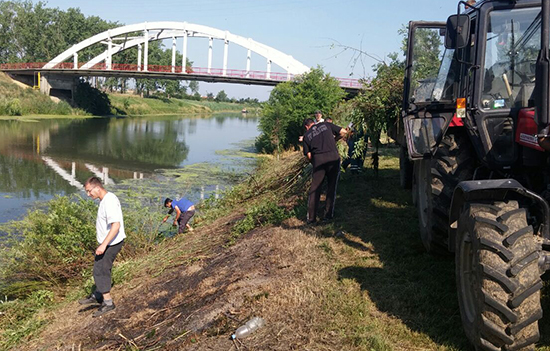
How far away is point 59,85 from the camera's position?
60.2 meters

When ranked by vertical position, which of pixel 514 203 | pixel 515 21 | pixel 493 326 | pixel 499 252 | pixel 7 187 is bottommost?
pixel 7 187

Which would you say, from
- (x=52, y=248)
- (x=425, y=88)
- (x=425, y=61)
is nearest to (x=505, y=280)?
(x=425, y=88)

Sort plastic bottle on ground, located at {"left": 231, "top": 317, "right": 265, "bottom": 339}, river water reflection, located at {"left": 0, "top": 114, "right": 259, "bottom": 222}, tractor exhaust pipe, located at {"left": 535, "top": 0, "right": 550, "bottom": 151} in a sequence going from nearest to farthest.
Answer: tractor exhaust pipe, located at {"left": 535, "top": 0, "right": 550, "bottom": 151} → plastic bottle on ground, located at {"left": 231, "top": 317, "right": 265, "bottom": 339} → river water reflection, located at {"left": 0, "top": 114, "right": 259, "bottom": 222}

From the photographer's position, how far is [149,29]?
2231 inches

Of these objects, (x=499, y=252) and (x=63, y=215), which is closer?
(x=499, y=252)

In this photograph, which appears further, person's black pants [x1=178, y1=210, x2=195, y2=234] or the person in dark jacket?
person's black pants [x1=178, y1=210, x2=195, y2=234]

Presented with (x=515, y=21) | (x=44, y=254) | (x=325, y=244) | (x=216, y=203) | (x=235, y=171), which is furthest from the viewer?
(x=235, y=171)

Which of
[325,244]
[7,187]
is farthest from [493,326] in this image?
[7,187]

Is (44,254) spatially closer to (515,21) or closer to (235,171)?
(515,21)

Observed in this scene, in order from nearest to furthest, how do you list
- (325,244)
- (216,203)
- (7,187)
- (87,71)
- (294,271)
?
(294,271) → (325,244) → (216,203) → (7,187) → (87,71)

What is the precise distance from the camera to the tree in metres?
26.0

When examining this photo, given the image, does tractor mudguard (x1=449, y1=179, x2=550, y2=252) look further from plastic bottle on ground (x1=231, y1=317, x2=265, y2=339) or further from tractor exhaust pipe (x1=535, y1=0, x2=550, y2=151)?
plastic bottle on ground (x1=231, y1=317, x2=265, y2=339)

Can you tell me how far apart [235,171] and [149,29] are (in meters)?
40.7

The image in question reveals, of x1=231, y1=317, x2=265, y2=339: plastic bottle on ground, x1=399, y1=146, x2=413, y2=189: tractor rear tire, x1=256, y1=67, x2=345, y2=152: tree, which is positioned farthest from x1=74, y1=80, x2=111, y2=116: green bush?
x1=231, y1=317, x2=265, y2=339: plastic bottle on ground
